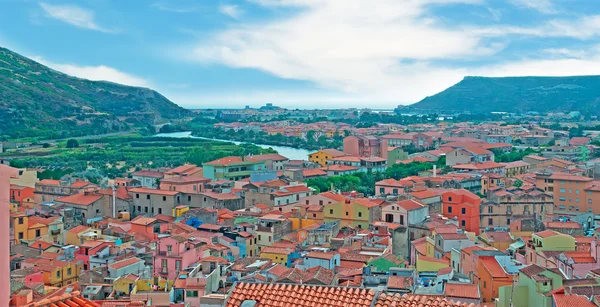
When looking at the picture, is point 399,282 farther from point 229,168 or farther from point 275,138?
point 275,138

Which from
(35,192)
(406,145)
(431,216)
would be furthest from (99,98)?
(431,216)

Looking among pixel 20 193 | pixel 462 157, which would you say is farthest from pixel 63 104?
pixel 20 193

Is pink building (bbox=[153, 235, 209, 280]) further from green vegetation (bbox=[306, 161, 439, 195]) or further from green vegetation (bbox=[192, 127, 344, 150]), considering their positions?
green vegetation (bbox=[192, 127, 344, 150])

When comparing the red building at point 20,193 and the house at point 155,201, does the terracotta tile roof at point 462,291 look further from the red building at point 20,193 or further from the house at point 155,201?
the red building at point 20,193

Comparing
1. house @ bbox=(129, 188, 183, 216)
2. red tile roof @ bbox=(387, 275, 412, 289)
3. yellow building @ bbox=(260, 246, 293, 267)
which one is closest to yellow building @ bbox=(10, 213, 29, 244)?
house @ bbox=(129, 188, 183, 216)

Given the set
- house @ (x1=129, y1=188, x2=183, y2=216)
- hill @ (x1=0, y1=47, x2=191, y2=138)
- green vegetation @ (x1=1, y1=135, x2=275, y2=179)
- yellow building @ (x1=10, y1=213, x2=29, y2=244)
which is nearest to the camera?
yellow building @ (x1=10, y1=213, x2=29, y2=244)

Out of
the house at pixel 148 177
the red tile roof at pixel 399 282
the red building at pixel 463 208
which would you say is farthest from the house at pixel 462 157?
the red tile roof at pixel 399 282
